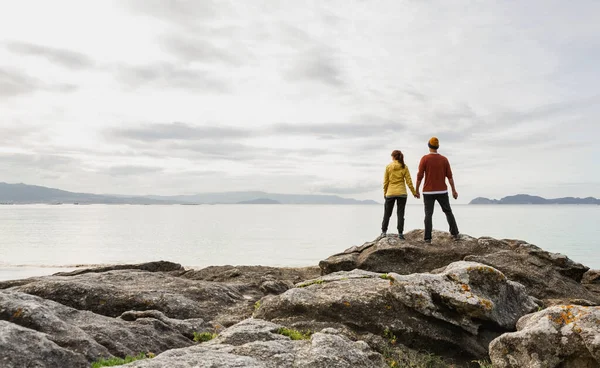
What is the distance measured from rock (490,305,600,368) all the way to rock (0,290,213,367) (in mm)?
7515

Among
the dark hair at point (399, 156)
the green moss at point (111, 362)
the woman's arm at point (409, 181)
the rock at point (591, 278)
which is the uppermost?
the dark hair at point (399, 156)

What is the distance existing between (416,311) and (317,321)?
9.28 feet

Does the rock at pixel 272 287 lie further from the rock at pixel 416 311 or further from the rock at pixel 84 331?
the rock at pixel 84 331

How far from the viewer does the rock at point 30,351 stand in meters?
7.68

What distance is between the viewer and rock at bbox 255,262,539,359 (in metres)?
12.5

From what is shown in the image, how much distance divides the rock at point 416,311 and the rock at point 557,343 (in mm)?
2509

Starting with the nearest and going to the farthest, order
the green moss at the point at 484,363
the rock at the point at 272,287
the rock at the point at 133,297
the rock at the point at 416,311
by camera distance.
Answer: the green moss at the point at 484,363 < the rock at the point at 416,311 < the rock at the point at 133,297 < the rock at the point at 272,287

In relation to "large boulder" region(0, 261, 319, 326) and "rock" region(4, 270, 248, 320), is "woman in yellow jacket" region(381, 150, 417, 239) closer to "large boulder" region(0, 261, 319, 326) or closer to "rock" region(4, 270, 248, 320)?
"large boulder" region(0, 261, 319, 326)

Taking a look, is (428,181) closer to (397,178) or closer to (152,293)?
(397,178)

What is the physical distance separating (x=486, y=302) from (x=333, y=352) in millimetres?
6067

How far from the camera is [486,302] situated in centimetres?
1284

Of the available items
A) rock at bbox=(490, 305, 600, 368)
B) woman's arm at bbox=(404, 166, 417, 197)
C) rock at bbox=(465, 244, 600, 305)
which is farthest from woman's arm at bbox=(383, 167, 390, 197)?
rock at bbox=(490, 305, 600, 368)

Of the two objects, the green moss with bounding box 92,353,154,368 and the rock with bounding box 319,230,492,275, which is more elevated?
the rock with bounding box 319,230,492,275

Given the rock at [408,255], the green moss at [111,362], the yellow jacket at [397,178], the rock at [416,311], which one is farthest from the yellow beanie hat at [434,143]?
the green moss at [111,362]
